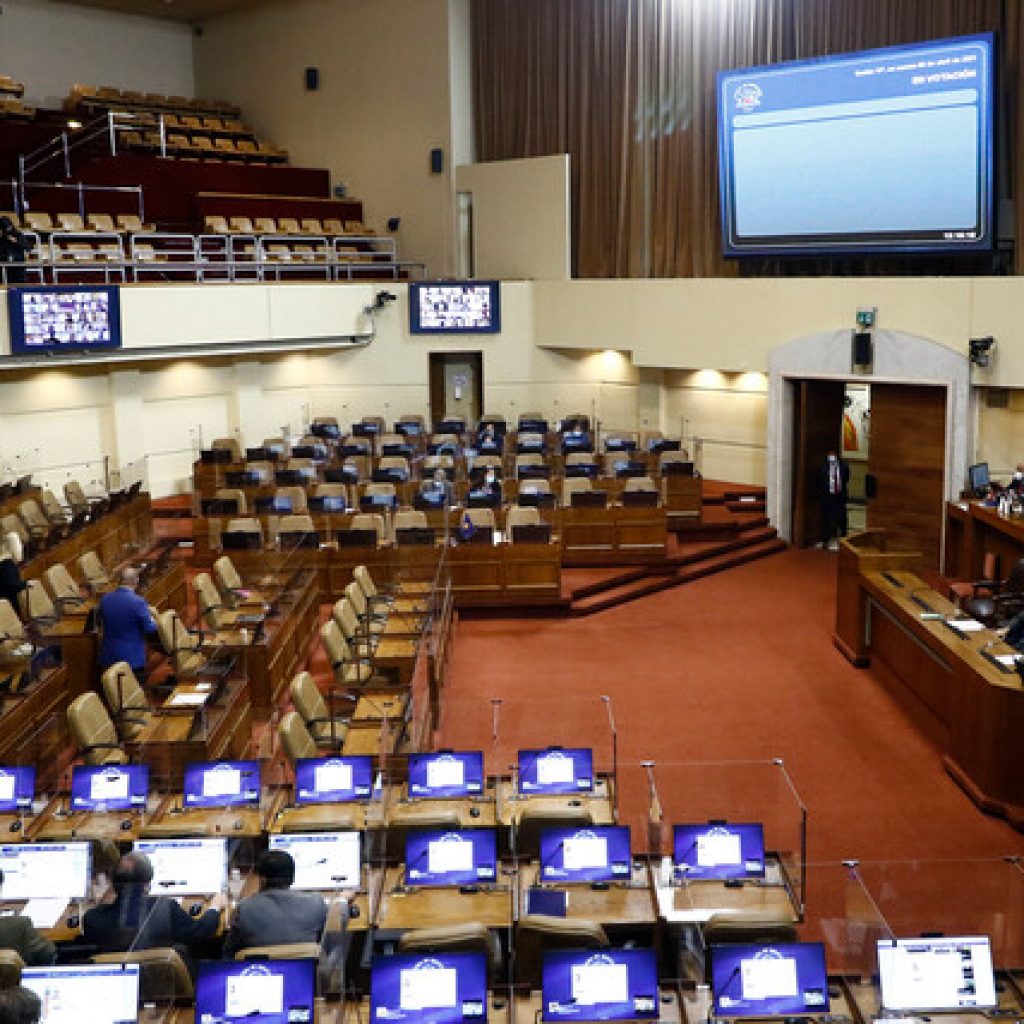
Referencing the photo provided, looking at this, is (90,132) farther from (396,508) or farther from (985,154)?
(985,154)

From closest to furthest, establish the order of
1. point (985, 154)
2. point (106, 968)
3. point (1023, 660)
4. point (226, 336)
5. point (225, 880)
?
point (106, 968) → point (225, 880) → point (1023, 660) → point (985, 154) → point (226, 336)

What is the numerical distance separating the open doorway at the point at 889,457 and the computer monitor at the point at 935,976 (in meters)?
11.9

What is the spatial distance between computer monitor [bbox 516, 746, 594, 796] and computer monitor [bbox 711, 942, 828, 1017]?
2.49 m

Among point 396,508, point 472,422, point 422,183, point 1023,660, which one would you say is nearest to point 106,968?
point 1023,660

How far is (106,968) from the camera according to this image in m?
5.40

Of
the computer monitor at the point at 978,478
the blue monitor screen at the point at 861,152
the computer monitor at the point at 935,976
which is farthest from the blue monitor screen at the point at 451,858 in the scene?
the blue monitor screen at the point at 861,152

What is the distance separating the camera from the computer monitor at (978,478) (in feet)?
50.7

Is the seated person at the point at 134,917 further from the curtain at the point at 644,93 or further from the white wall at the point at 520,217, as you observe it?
the white wall at the point at 520,217

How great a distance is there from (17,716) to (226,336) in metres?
11.1

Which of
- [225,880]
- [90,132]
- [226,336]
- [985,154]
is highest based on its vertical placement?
[90,132]

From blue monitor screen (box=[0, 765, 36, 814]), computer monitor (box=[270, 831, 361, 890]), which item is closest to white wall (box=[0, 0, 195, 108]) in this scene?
blue monitor screen (box=[0, 765, 36, 814])

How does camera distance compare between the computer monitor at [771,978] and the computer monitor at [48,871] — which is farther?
the computer monitor at [48,871]

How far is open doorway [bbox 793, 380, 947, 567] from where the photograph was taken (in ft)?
56.2

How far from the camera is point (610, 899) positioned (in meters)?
6.84
